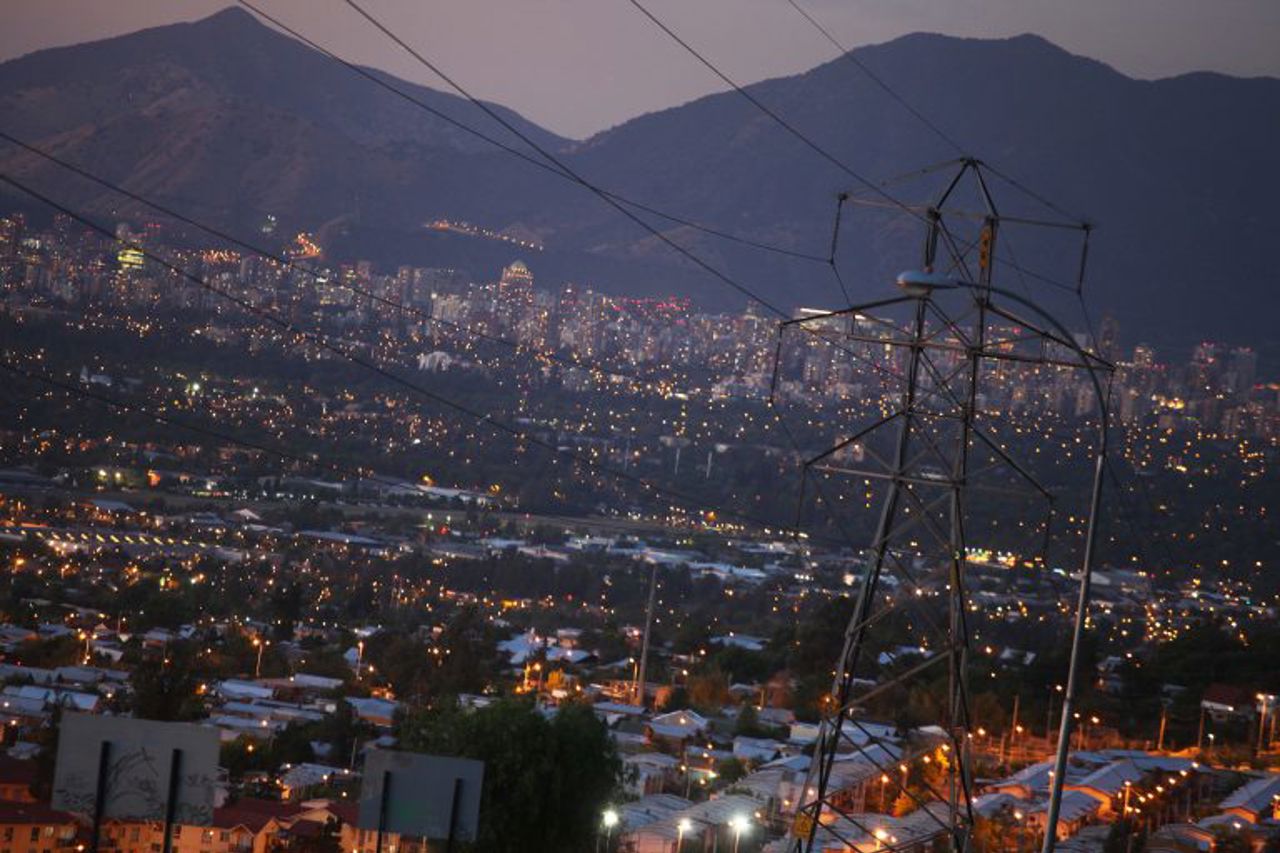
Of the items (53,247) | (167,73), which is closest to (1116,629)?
(53,247)

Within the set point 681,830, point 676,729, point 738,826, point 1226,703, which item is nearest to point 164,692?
point 676,729

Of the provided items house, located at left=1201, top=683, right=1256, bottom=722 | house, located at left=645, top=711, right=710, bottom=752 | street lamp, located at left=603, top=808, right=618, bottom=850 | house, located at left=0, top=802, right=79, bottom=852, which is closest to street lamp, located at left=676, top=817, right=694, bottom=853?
street lamp, located at left=603, top=808, right=618, bottom=850

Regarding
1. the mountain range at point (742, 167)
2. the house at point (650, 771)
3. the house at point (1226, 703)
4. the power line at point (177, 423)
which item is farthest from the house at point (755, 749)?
the mountain range at point (742, 167)

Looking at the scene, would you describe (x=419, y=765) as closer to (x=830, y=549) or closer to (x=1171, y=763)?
(x=1171, y=763)

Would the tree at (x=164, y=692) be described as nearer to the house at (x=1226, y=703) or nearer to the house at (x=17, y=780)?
the house at (x=17, y=780)

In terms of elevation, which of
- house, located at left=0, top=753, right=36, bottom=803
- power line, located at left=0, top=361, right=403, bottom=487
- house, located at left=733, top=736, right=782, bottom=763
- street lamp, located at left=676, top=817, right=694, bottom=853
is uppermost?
A: power line, located at left=0, top=361, right=403, bottom=487

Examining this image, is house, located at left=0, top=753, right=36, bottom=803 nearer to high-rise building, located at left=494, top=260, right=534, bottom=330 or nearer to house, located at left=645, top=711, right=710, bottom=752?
house, located at left=645, top=711, right=710, bottom=752

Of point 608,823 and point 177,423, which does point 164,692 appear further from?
point 177,423
